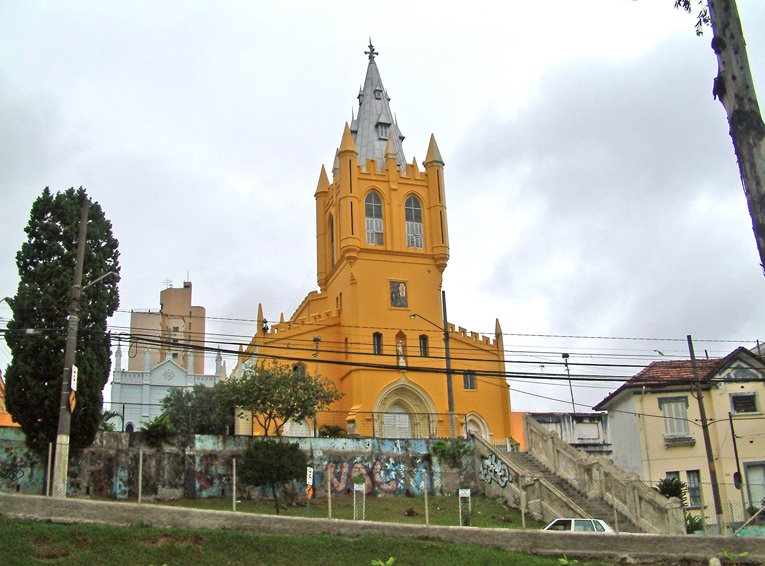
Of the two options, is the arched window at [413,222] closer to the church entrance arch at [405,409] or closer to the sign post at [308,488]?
the church entrance arch at [405,409]

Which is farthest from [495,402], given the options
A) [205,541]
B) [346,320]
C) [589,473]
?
[205,541]

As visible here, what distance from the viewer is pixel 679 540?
72.1ft

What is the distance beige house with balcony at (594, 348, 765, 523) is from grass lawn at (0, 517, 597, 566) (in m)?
20.1

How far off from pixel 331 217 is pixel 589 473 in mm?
29322

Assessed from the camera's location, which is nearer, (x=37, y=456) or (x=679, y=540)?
(x=679, y=540)

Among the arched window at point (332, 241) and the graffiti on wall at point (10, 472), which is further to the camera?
the arched window at point (332, 241)

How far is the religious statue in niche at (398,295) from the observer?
51.3 meters

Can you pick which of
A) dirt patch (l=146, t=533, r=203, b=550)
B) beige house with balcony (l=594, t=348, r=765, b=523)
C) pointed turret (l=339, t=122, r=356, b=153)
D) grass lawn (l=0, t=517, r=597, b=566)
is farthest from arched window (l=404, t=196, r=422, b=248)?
dirt patch (l=146, t=533, r=203, b=550)

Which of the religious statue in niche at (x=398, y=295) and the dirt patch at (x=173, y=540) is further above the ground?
the religious statue in niche at (x=398, y=295)

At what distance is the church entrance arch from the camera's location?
160 ft

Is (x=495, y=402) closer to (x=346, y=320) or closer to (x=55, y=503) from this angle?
(x=346, y=320)

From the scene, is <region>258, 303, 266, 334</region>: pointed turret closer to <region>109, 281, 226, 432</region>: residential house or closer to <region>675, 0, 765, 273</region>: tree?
<region>109, 281, 226, 432</region>: residential house

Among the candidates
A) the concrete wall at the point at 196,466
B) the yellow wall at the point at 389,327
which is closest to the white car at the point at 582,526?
the concrete wall at the point at 196,466

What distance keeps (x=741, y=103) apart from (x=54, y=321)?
71.0 ft
